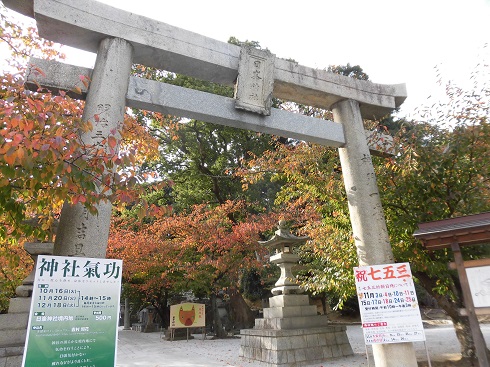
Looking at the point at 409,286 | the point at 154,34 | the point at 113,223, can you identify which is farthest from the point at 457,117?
the point at 113,223

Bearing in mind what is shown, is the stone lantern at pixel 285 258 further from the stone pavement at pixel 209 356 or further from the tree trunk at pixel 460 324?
the tree trunk at pixel 460 324

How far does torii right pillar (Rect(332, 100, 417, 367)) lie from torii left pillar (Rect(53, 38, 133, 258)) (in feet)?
12.7

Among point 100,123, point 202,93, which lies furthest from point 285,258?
point 100,123

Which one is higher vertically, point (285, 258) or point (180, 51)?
point (180, 51)

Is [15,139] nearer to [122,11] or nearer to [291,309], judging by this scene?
[122,11]

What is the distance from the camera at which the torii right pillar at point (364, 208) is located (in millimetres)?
4820

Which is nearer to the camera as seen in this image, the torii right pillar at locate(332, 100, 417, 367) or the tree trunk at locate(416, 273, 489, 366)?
the torii right pillar at locate(332, 100, 417, 367)

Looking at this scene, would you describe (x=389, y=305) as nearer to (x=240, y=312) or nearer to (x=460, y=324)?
(x=460, y=324)

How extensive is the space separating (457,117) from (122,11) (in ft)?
20.6

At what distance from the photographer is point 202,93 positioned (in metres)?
5.05

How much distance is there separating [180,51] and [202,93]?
73 cm

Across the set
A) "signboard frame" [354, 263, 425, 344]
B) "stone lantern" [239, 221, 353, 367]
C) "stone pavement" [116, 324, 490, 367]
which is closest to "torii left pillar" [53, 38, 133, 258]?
"signboard frame" [354, 263, 425, 344]

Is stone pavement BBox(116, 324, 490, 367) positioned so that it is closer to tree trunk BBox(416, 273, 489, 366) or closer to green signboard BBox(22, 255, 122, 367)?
tree trunk BBox(416, 273, 489, 366)

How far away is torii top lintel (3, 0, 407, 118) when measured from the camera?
14.8 ft
